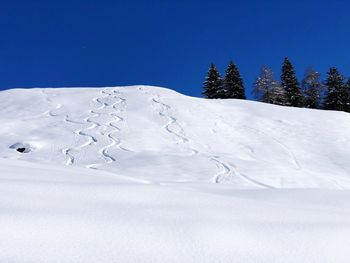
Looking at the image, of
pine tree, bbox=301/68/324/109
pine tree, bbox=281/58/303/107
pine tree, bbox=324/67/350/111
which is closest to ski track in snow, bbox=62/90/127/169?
pine tree, bbox=281/58/303/107

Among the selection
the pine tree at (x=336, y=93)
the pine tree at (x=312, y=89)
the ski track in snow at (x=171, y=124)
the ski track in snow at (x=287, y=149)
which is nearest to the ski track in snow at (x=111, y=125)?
the ski track in snow at (x=171, y=124)

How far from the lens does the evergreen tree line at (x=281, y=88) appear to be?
119 feet

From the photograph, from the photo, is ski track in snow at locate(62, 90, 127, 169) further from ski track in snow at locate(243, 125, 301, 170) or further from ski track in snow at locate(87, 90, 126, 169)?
ski track in snow at locate(243, 125, 301, 170)

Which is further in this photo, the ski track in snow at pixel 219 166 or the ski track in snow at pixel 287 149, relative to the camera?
the ski track in snow at pixel 287 149

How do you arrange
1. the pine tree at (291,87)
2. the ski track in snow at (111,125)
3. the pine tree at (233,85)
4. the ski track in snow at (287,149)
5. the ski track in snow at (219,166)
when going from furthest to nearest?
the pine tree at (233,85), the pine tree at (291,87), the ski track in snow at (287,149), the ski track in snow at (111,125), the ski track in snow at (219,166)

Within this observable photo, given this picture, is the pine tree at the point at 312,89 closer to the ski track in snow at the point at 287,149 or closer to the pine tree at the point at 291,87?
the pine tree at the point at 291,87

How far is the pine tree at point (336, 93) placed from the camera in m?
35.9

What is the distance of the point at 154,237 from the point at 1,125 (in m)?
12.0

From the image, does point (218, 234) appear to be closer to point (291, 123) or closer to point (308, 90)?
point (291, 123)

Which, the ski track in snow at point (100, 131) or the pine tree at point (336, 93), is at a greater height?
the pine tree at point (336, 93)

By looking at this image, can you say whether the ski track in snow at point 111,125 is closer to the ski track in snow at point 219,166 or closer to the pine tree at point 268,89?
the ski track in snow at point 219,166

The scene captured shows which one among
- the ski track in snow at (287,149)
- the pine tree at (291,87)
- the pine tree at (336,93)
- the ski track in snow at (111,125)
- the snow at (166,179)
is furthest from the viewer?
the pine tree at (291,87)

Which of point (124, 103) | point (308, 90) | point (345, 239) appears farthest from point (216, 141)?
point (308, 90)

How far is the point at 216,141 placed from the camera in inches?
467
